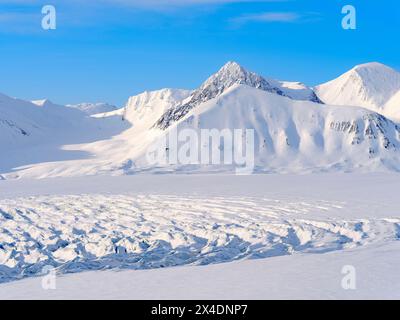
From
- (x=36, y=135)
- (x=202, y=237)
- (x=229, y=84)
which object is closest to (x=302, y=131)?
(x=229, y=84)

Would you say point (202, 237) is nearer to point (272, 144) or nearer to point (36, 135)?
point (272, 144)

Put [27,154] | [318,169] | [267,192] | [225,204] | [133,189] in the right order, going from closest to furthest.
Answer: [225,204] → [267,192] → [133,189] → [318,169] → [27,154]

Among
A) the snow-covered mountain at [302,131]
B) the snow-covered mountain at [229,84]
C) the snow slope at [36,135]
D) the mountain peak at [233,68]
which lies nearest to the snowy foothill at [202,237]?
the snow-covered mountain at [302,131]

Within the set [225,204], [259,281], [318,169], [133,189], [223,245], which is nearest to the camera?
[259,281]

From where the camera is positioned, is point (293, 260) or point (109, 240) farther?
point (109, 240)

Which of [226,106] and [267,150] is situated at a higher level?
[226,106]

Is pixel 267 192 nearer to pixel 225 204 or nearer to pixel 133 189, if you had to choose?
pixel 225 204

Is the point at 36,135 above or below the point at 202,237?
above

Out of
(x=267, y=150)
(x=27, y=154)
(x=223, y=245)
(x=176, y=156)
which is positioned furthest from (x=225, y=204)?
(x=27, y=154)
